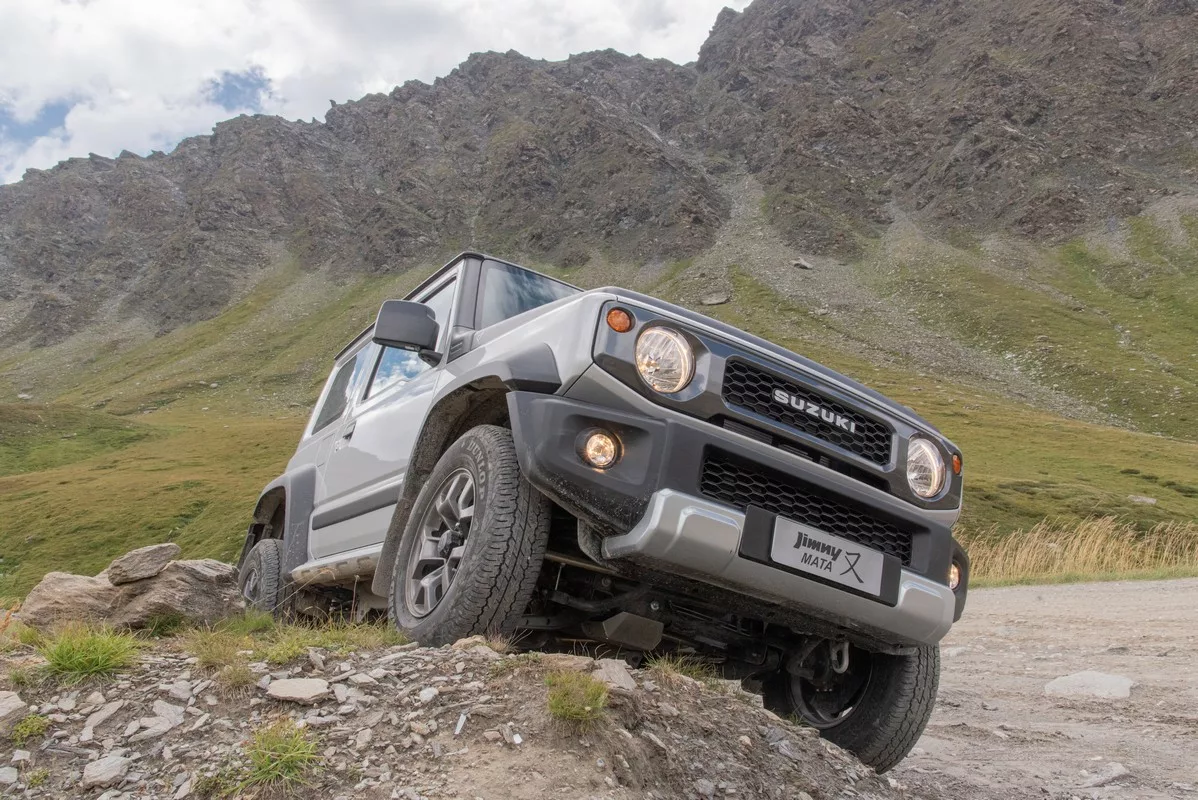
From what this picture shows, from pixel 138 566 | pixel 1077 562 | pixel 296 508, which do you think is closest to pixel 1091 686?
pixel 296 508

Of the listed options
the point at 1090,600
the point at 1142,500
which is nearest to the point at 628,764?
the point at 1090,600

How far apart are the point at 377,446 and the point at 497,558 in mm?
2045

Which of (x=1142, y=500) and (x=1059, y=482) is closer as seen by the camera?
(x=1142, y=500)

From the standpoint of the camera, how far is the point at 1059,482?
33.1 metres

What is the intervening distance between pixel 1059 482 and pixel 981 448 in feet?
30.6

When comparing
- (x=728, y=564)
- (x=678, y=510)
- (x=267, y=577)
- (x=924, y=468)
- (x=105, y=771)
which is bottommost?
(x=267, y=577)

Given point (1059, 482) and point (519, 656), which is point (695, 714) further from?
point (1059, 482)

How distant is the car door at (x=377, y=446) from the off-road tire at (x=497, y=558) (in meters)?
1.06

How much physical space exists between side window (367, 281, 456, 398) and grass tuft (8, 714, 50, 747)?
8.33ft

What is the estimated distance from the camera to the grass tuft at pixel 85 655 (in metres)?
2.76

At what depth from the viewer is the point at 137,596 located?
14.9 ft

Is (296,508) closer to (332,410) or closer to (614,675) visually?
(332,410)

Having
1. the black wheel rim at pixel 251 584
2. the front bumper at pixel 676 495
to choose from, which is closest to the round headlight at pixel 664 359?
the front bumper at pixel 676 495

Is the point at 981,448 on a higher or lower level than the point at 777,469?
higher
